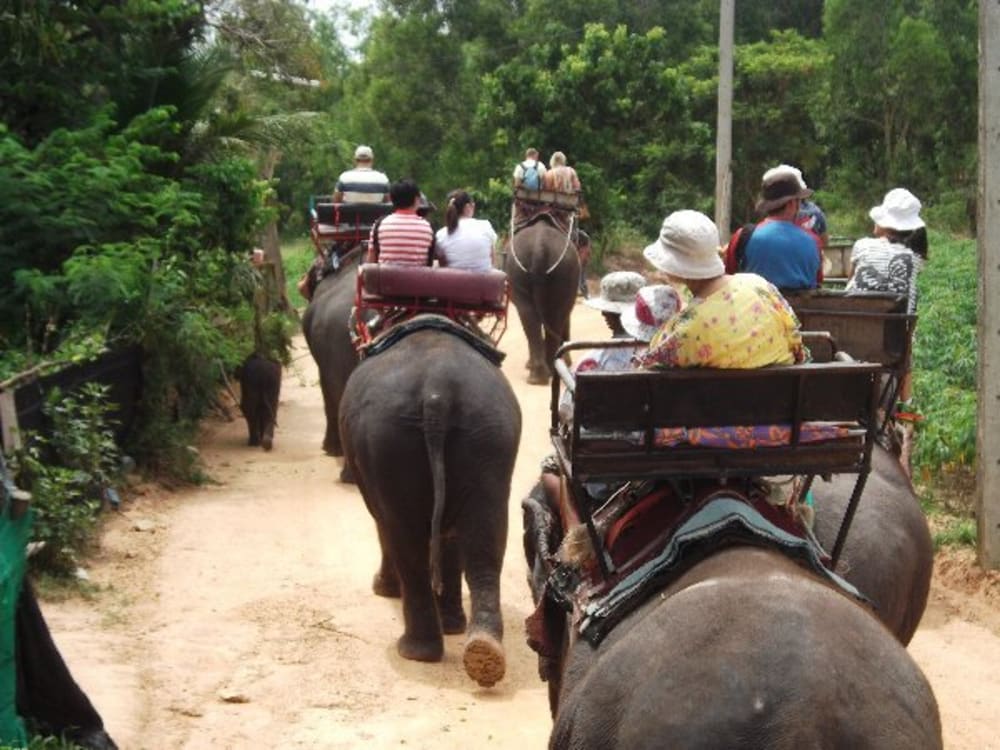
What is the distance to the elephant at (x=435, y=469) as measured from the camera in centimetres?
755

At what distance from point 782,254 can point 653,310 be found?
6.97ft

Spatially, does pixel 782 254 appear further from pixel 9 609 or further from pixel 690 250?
pixel 9 609

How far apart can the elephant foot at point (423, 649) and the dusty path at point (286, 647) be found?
5cm

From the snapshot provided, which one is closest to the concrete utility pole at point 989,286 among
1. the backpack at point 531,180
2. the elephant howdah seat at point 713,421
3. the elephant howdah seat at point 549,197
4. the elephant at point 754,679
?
the elephant howdah seat at point 713,421

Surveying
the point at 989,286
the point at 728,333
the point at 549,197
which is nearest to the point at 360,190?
the point at 549,197

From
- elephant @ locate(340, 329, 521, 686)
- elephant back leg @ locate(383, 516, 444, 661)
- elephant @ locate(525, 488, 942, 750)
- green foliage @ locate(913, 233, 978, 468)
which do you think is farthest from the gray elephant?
green foliage @ locate(913, 233, 978, 468)

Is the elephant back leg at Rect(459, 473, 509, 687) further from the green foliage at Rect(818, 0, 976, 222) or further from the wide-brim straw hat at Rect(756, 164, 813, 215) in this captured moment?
the green foliage at Rect(818, 0, 976, 222)

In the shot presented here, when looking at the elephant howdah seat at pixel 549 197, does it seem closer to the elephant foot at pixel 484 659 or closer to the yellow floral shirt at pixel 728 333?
the elephant foot at pixel 484 659

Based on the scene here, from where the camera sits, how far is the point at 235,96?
18.2 meters

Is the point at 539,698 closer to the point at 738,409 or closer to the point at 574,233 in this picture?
the point at 738,409

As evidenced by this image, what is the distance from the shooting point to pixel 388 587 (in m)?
9.06

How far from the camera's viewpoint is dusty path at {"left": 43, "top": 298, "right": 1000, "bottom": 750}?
6930 mm

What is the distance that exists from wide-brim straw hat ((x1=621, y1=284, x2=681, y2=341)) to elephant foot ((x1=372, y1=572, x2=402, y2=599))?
4.08 m

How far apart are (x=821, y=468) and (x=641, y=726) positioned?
1.48 m
